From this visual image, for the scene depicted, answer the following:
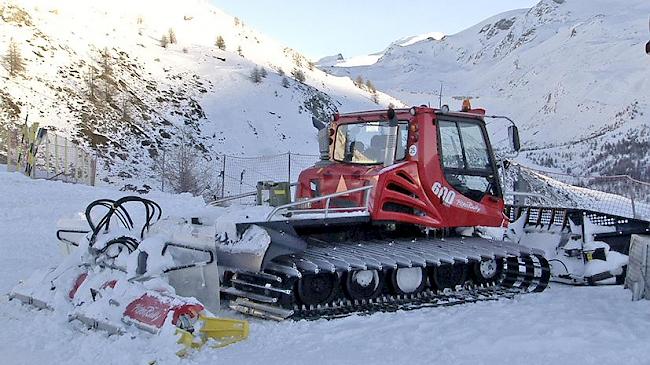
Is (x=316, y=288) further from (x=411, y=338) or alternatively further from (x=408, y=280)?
(x=411, y=338)

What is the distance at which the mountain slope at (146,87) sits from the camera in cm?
2338

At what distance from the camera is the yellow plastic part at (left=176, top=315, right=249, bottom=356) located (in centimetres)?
540

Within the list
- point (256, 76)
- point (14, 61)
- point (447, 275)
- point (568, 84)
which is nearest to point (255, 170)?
point (14, 61)

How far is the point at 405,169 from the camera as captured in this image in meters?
7.69

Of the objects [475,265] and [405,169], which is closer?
[405,169]

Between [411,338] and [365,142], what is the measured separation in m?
3.38

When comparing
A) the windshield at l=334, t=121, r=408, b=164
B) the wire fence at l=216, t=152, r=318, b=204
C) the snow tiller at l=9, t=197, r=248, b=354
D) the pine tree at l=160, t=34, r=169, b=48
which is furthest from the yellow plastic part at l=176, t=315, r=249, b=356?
the pine tree at l=160, t=34, r=169, b=48

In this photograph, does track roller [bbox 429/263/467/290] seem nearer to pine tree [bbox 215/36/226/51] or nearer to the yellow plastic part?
the yellow plastic part

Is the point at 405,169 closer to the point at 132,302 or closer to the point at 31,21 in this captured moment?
the point at 132,302

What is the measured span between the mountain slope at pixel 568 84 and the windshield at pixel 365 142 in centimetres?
2945

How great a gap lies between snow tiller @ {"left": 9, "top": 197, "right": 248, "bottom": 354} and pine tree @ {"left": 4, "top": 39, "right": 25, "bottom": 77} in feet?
61.3

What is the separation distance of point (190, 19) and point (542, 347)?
3783 cm

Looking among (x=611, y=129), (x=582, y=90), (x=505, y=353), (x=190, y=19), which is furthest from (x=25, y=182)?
(x=582, y=90)

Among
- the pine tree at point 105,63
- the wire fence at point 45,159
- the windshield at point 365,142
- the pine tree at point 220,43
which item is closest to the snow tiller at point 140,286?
the windshield at point 365,142
